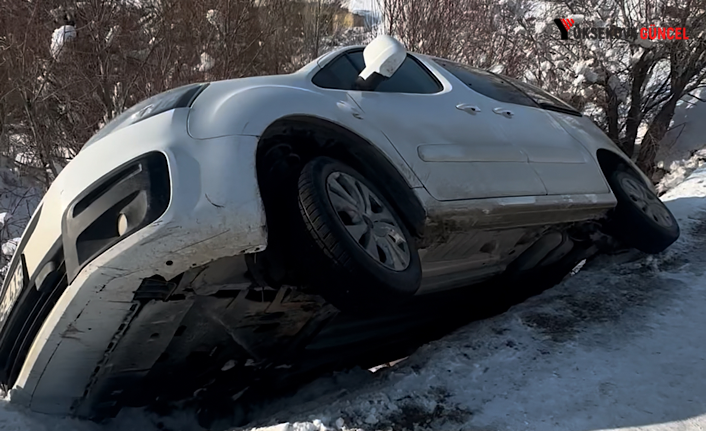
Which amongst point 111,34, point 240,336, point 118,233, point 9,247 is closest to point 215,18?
point 111,34

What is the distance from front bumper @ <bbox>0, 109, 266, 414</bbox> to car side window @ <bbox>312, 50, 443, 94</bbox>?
31.7 inches

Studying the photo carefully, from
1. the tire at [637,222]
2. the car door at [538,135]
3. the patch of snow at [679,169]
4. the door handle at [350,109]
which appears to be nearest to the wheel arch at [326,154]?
the door handle at [350,109]

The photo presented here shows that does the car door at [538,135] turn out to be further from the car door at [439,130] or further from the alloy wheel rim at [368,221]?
the alloy wheel rim at [368,221]

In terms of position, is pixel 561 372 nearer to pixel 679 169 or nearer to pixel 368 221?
pixel 368 221

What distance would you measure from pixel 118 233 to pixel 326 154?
3.27 ft

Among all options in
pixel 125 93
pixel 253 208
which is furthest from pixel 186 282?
pixel 125 93

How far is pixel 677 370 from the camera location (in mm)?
2645

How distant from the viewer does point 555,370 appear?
2.68 meters

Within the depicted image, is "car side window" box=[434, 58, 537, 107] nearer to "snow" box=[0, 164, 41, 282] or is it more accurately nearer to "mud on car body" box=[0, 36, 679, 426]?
"mud on car body" box=[0, 36, 679, 426]

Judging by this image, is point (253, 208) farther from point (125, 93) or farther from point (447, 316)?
point (125, 93)

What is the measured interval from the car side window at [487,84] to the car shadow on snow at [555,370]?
4.20 ft

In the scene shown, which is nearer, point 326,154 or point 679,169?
point 326,154

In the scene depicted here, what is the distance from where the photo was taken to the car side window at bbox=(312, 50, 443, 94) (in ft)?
9.62

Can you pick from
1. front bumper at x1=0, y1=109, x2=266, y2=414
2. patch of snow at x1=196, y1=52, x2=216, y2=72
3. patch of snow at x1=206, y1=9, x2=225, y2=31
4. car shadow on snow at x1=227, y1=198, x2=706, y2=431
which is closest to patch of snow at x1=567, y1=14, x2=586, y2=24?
patch of snow at x1=206, y1=9, x2=225, y2=31
